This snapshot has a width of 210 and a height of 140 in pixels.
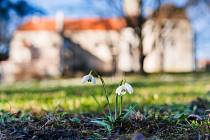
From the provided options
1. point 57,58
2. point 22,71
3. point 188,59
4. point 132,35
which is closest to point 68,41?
point 57,58

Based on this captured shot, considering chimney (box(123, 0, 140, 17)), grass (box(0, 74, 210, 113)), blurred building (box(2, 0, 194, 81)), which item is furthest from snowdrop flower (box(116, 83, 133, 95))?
blurred building (box(2, 0, 194, 81))

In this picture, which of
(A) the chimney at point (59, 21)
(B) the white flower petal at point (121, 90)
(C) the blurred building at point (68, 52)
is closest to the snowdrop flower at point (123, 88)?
(B) the white flower petal at point (121, 90)

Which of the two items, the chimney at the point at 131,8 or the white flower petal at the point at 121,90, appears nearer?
the white flower petal at the point at 121,90

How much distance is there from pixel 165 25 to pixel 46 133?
16.9 metres

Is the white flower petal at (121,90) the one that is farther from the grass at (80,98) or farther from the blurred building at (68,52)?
the blurred building at (68,52)

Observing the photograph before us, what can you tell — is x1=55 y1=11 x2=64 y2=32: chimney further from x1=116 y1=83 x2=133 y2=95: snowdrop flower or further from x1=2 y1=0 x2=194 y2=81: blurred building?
x1=116 y1=83 x2=133 y2=95: snowdrop flower

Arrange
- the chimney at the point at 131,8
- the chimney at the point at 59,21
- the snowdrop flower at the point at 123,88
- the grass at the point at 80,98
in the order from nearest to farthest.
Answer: the snowdrop flower at the point at 123,88 < the grass at the point at 80,98 < the chimney at the point at 131,8 < the chimney at the point at 59,21

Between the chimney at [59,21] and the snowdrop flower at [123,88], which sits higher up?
the chimney at [59,21]

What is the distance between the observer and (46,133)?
7.50 ft

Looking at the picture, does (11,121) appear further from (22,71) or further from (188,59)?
(188,59)

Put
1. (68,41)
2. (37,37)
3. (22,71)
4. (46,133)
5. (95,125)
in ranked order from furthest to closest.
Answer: (37,37)
(68,41)
(22,71)
(95,125)
(46,133)

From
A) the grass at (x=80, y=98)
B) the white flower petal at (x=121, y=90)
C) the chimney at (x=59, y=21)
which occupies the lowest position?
the grass at (x=80, y=98)

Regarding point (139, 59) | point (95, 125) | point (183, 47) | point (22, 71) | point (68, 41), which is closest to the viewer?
point (95, 125)

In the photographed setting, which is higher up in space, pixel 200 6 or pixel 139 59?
pixel 200 6
